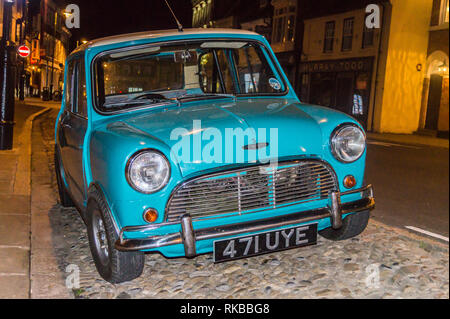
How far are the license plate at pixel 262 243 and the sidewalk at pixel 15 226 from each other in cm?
131

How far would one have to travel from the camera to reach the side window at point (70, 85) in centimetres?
453

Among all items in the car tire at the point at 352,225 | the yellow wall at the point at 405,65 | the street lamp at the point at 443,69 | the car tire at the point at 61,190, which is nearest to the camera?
the car tire at the point at 352,225

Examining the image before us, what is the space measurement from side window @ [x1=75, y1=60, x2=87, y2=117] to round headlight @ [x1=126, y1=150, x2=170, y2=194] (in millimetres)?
1251

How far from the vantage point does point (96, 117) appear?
3656mm

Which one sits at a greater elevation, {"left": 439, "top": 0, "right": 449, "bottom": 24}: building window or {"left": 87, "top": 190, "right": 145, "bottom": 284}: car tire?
{"left": 439, "top": 0, "right": 449, "bottom": 24}: building window

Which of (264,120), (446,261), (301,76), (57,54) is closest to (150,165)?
(264,120)

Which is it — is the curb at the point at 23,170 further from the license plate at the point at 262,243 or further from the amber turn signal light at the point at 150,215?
the license plate at the point at 262,243

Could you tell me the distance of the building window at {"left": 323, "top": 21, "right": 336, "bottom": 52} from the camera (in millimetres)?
25300

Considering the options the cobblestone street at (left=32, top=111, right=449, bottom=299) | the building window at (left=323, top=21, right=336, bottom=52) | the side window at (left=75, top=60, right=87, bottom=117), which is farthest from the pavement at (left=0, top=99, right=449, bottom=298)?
the building window at (left=323, top=21, right=336, bottom=52)

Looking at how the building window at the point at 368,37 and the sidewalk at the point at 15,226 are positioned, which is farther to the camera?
the building window at the point at 368,37

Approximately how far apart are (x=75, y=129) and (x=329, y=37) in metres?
23.4

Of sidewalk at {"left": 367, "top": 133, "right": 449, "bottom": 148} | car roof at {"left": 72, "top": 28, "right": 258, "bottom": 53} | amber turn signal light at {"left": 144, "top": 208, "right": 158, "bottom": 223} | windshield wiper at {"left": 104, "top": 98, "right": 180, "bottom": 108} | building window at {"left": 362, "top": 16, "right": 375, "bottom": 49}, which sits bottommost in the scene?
sidewalk at {"left": 367, "top": 133, "right": 449, "bottom": 148}

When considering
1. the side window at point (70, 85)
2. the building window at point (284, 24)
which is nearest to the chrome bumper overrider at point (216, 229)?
the side window at point (70, 85)

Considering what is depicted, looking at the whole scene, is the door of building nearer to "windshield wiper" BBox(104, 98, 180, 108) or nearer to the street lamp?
the street lamp
